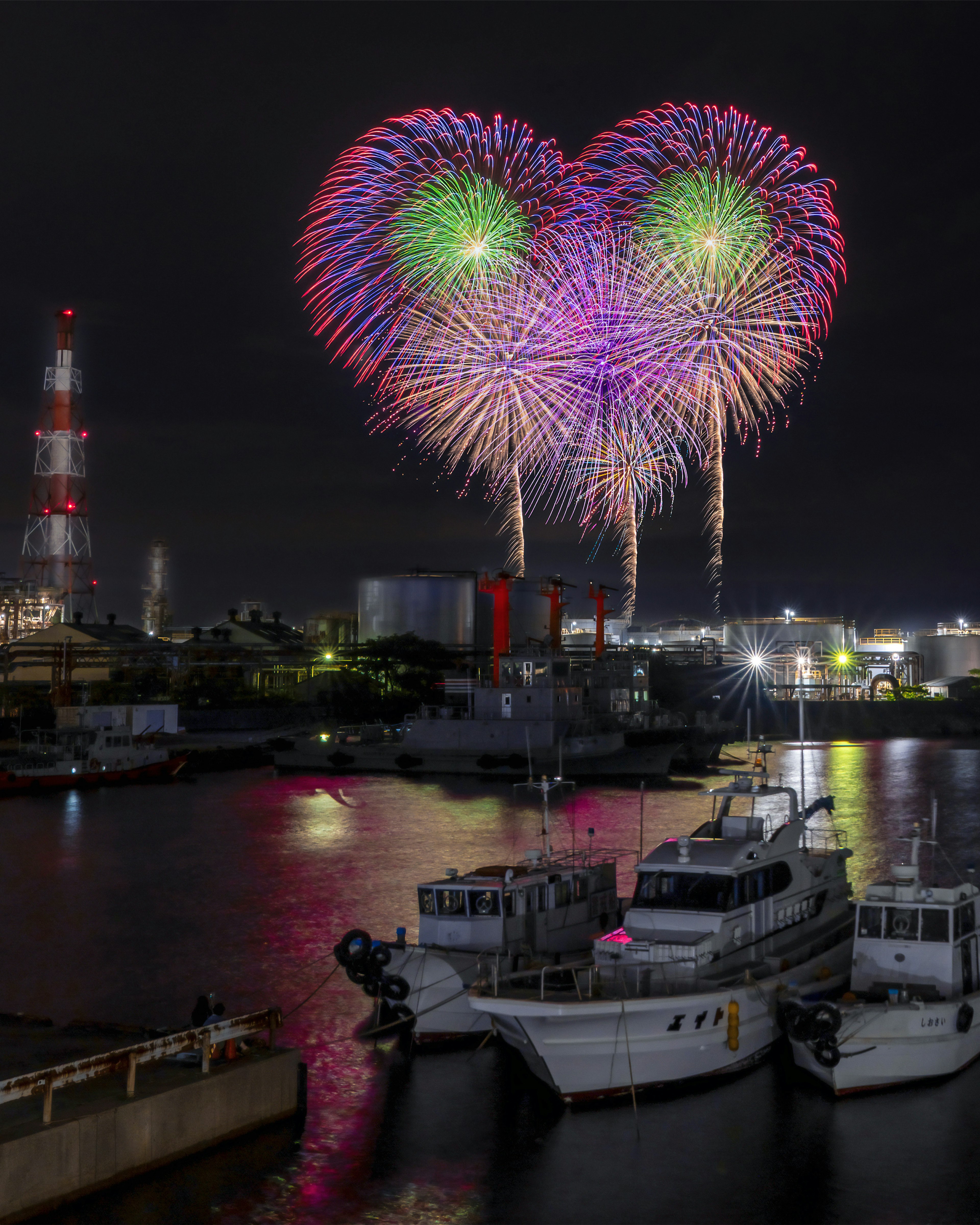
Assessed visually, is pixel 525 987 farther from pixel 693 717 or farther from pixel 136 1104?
pixel 693 717

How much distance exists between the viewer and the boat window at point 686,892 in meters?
16.3

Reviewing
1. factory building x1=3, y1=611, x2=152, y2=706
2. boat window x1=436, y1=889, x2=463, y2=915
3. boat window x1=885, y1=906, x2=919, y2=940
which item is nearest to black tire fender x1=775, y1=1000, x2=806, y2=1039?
boat window x1=885, y1=906, x2=919, y2=940

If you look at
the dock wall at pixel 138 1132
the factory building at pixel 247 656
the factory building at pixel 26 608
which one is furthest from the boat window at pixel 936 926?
the factory building at pixel 26 608

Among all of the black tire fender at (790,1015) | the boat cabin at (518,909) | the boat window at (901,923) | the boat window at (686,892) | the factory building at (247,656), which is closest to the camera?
the black tire fender at (790,1015)

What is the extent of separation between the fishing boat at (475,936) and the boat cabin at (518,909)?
0.02m

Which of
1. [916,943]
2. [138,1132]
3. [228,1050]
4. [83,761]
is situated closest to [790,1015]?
[916,943]

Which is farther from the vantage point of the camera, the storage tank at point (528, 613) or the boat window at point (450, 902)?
the storage tank at point (528, 613)

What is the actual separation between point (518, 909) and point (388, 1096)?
361 centimetres

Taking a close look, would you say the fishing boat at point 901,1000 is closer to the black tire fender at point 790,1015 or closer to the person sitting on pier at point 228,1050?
the black tire fender at point 790,1015

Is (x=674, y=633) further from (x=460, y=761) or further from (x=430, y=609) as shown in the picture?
(x=460, y=761)

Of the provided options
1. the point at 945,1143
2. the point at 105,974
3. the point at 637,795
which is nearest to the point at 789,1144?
the point at 945,1143

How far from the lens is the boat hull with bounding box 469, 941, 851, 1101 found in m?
14.1

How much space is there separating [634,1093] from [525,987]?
195 centimetres

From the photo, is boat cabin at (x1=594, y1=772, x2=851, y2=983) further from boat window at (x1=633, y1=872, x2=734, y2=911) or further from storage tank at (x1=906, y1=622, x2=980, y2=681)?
storage tank at (x1=906, y1=622, x2=980, y2=681)
